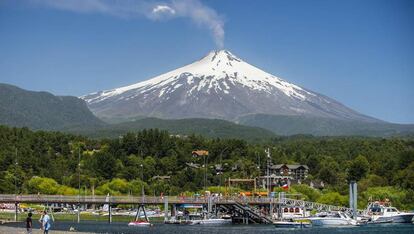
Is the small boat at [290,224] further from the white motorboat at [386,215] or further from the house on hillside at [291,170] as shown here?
the house on hillside at [291,170]

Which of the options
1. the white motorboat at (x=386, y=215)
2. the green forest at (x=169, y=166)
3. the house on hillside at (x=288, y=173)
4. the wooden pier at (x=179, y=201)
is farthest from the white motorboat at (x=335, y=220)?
the house on hillside at (x=288, y=173)

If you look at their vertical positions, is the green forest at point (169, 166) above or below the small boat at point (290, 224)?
above

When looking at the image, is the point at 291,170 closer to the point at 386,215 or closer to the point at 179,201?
the point at 179,201

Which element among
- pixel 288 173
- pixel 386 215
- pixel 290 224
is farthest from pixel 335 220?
pixel 288 173

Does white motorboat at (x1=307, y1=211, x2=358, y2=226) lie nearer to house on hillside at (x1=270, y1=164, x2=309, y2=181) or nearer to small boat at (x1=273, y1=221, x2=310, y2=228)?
small boat at (x1=273, y1=221, x2=310, y2=228)

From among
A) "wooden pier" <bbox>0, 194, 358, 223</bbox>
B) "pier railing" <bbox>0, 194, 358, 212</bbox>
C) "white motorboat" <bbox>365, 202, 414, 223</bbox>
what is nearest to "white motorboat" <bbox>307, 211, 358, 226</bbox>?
"white motorboat" <bbox>365, 202, 414, 223</bbox>

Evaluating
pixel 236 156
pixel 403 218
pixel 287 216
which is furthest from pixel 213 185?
pixel 403 218

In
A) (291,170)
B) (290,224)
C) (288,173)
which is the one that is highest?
(291,170)

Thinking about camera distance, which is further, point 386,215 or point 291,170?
point 291,170

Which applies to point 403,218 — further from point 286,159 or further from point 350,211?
point 286,159
